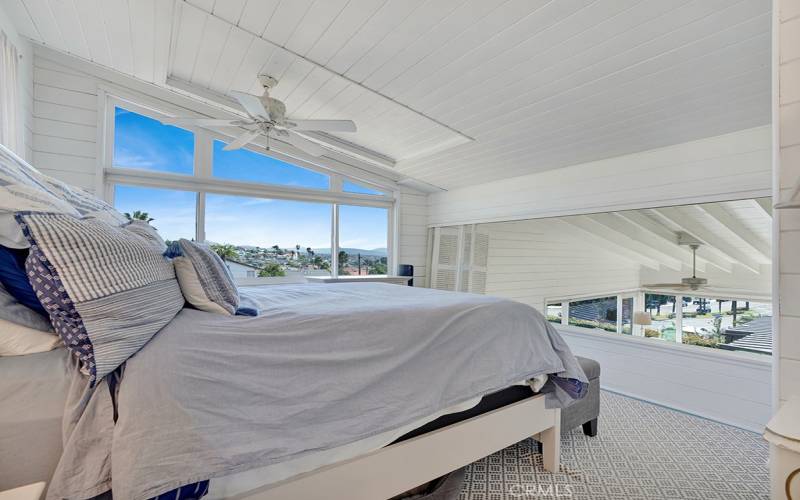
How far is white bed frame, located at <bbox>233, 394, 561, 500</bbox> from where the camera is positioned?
1.25 meters

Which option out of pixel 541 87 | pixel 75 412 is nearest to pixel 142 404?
pixel 75 412

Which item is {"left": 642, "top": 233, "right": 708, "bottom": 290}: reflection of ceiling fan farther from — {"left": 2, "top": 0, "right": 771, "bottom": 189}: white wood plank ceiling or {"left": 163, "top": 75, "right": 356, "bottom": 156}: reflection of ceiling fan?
{"left": 163, "top": 75, "right": 356, "bottom": 156}: reflection of ceiling fan

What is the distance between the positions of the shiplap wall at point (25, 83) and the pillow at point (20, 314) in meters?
2.51

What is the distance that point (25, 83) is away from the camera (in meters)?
3.04

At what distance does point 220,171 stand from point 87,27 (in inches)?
64.1

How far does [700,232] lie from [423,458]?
133 inches

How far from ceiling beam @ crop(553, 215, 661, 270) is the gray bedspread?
9.21 ft

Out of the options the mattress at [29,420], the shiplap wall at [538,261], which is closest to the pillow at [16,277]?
the mattress at [29,420]

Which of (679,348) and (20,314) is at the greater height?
(20,314)

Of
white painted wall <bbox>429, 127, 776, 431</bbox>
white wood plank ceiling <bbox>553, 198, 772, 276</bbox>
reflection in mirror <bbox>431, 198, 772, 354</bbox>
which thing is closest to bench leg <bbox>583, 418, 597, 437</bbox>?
Result: white painted wall <bbox>429, 127, 776, 431</bbox>

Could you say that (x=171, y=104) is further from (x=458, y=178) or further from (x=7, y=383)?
(x=7, y=383)

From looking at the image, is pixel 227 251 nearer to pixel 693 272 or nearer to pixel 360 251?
pixel 360 251

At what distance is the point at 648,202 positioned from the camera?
10.1ft

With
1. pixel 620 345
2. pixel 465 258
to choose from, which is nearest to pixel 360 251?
pixel 465 258
